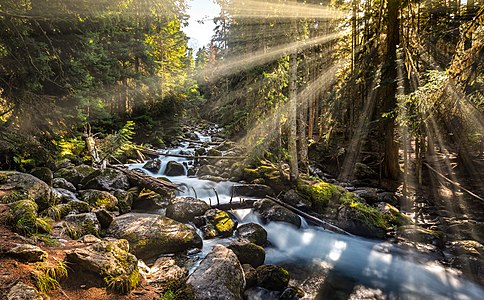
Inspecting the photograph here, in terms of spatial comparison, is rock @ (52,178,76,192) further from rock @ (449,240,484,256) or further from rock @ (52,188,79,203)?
rock @ (449,240,484,256)

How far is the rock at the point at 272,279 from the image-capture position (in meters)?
6.62

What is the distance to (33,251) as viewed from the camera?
4562mm

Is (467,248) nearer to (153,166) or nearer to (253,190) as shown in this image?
(253,190)

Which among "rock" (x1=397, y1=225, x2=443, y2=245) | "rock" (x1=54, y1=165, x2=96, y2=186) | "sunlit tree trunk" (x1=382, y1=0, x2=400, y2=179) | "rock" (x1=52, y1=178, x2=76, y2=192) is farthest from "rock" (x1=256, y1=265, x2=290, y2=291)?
"rock" (x1=54, y1=165, x2=96, y2=186)

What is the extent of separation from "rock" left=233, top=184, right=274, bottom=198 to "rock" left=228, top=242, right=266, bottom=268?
17.4ft

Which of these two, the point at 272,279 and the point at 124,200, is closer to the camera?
the point at 272,279

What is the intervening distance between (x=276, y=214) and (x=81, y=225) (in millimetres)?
7012

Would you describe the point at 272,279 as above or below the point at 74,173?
below

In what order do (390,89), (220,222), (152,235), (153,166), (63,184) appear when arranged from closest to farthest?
(152,235) < (220,222) < (63,184) < (390,89) < (153,166)

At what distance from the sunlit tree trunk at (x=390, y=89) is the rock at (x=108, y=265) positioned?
980 cm

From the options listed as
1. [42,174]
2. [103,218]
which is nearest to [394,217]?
[103,218]

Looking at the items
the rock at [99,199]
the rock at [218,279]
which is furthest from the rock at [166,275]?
the rock at [99,199]

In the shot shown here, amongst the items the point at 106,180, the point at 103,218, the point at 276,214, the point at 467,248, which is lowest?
the point at 467,248

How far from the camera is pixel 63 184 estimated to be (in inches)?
392
